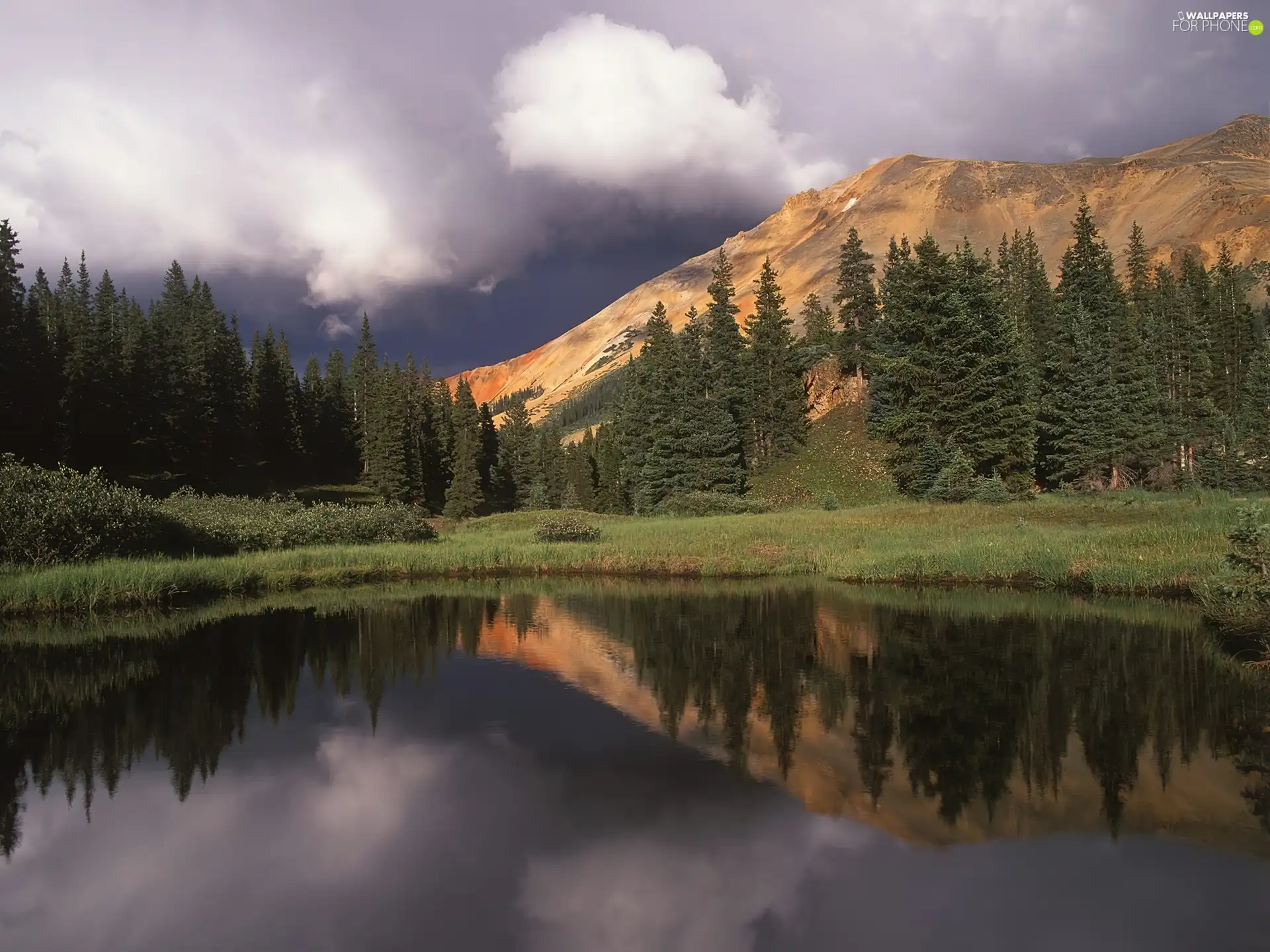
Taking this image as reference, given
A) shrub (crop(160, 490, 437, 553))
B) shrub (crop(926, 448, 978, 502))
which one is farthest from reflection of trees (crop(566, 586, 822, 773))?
shrub (crop(926, 448, 978, 502))

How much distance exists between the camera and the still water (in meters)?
8.12

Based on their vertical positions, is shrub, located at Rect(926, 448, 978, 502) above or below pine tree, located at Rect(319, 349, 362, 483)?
below

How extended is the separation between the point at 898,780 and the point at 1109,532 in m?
23.2

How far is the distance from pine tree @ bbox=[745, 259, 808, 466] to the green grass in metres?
2.06

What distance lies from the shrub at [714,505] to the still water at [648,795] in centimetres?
3895

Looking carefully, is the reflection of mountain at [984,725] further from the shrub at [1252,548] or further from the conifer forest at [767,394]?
the conifer forest at [767,394]

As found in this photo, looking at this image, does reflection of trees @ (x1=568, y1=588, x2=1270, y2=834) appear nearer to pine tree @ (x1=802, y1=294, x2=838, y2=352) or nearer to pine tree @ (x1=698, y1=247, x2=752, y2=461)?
pine tree @ (x1=698, y1=247, x2=752, y2=461)

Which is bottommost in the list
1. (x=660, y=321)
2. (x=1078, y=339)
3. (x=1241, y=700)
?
(x=1241, y=700)

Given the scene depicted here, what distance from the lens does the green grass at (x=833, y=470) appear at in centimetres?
6481

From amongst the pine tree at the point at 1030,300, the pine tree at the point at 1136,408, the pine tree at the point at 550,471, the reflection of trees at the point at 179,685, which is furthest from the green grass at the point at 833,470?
the reflection of trees at the point at 179,685

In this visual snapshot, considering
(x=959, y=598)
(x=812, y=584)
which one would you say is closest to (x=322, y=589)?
(x=812, y=584)

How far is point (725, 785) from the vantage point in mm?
11469

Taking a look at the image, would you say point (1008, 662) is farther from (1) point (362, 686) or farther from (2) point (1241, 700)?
(1) point (362, 686)

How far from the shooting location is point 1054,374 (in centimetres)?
6594
